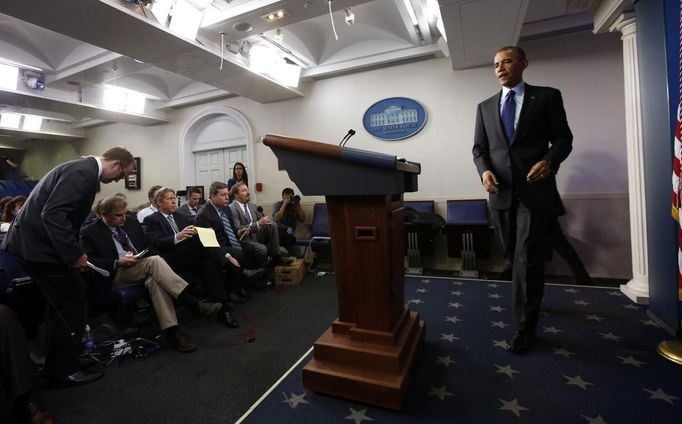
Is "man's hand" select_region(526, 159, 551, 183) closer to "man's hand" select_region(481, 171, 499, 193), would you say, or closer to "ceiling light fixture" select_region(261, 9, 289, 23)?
"man's hand" select_region(481, 171, 499, 193)

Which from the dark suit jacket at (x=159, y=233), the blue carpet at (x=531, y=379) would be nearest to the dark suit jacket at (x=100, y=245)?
the dark suit jacket at (x=159, y=233)

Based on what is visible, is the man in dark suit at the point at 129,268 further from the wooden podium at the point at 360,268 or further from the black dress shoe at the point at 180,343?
the wooden podium at the point at 360,268

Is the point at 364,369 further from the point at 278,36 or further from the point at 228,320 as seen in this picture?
the point at 278,36

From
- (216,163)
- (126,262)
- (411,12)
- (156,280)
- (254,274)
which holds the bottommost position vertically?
(254,274)

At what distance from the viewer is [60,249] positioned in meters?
1.57

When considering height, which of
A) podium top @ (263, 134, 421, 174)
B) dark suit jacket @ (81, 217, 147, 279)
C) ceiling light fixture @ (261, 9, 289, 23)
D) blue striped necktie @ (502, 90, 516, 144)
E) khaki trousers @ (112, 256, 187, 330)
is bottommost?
khaki trousers @ (112, 256, 187, 330)

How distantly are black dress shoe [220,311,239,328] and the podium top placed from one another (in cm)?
160

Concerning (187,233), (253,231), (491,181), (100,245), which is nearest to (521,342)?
(491,181)

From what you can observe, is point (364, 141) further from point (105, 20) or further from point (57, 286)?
point (57, 286)

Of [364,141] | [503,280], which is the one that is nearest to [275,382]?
[503,280]

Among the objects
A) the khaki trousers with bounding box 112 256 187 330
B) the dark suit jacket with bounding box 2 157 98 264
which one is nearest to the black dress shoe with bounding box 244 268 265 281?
the khaki trousers with bounding box 112 256 187 330

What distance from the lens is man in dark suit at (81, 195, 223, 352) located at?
210 centimetres

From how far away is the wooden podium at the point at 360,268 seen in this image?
133 cm

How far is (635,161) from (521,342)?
202 centimetres
